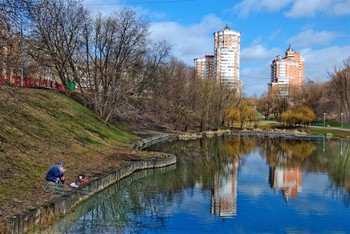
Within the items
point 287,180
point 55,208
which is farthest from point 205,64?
point 55,208

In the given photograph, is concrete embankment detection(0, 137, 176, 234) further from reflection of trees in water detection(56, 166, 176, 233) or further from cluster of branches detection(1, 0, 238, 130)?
cluster of branches detection(1, 0, 238, 130)

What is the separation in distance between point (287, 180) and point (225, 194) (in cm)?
609

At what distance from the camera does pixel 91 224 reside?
1319cm

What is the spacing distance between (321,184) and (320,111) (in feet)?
236

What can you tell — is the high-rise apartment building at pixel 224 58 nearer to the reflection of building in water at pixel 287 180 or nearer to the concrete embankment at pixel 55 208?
the reflection of building in water at pixel 287 180

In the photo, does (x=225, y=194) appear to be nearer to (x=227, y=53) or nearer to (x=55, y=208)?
(x=55, y=208)

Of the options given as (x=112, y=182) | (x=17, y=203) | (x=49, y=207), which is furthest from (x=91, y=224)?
(x=112, y=182)

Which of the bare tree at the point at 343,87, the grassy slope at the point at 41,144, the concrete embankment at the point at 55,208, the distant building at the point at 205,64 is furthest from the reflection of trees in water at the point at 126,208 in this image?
the distant building at the point at 205,64

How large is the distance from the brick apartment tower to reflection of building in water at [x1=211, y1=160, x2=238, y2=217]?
8602cm

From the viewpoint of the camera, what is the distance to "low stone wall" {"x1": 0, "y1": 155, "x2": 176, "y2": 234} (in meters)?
10.3

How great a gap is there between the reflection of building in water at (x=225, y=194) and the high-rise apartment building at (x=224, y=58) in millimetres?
86558

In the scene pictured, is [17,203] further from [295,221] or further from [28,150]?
[295,221]

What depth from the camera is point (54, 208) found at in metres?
12.7

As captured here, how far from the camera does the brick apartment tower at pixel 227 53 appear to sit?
11425cm
